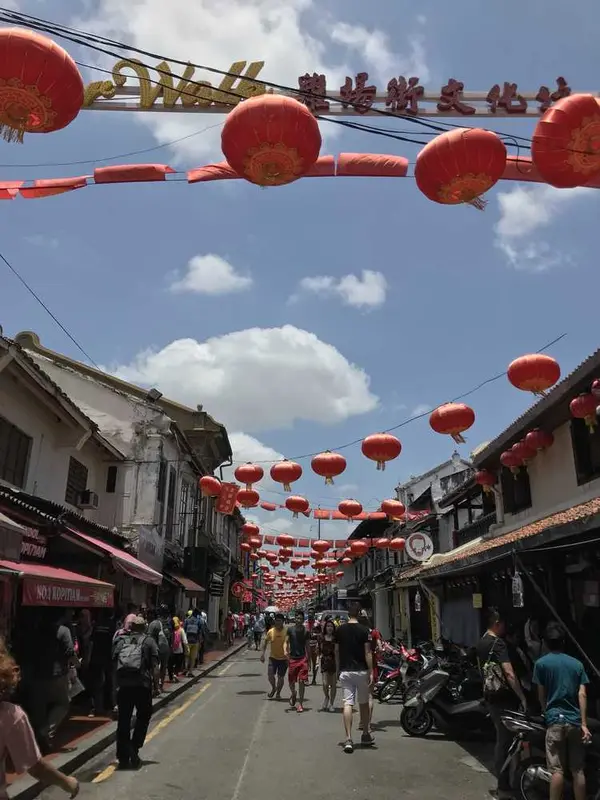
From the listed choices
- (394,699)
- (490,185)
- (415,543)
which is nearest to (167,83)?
(490,185)

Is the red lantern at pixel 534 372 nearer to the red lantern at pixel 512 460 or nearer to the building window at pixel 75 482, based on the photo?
the red lantern at pixel 512 460

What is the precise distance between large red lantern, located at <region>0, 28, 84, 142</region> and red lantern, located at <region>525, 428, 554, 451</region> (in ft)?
35.2

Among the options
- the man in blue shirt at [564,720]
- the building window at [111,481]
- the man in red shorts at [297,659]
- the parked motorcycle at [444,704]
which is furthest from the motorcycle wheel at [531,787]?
the building window at [111,481]

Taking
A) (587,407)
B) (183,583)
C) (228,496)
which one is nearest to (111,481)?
(228,496)

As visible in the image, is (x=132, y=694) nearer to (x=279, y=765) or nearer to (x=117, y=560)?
(x=279, y=765)

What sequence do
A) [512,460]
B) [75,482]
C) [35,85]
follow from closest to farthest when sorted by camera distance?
[35,85], [512,460], [75,482]

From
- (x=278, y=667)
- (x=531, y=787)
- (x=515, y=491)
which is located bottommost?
(x=531, y=787)

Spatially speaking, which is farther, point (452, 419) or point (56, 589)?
point (452, 419)

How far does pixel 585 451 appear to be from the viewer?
38.2ft

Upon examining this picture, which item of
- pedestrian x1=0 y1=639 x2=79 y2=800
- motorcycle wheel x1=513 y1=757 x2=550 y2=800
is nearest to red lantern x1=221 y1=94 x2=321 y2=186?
pedestrian x1=0 y1=639 x2=79 y2=800

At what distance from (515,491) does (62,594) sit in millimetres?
11079

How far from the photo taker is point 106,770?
7.74 metres

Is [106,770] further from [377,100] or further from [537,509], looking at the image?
[537,509]

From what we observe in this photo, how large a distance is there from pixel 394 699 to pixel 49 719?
878 cm
